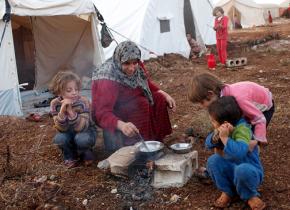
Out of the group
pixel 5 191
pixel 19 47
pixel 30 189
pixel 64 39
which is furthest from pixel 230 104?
pixel 19 47

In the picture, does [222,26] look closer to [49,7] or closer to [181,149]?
[49,7]

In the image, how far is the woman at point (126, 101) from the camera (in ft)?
12.8

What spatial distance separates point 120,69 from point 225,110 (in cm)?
153

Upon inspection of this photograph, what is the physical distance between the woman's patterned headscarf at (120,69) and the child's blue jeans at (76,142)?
22.0 inches

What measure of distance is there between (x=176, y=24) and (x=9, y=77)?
6.87 m

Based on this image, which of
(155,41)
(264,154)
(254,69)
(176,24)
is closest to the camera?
(264,154)

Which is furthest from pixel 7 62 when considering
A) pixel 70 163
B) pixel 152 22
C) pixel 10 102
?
pixel 152 22

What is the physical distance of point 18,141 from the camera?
541 centimetres

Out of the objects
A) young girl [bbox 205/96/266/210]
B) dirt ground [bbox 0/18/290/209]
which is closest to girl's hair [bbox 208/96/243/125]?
young girl [bbox 205/96/266/210]

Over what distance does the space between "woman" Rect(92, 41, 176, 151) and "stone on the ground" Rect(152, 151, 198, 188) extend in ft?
1.42

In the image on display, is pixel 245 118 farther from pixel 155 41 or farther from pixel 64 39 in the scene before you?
pixel 155 41

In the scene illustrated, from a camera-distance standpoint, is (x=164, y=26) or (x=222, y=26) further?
(x=164, y=26)

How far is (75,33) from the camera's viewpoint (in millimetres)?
9273

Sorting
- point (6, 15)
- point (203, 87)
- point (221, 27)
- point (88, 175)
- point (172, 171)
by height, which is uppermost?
point (6, 15)
